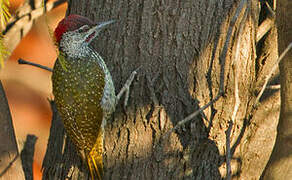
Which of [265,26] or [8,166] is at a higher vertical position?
[265,26]

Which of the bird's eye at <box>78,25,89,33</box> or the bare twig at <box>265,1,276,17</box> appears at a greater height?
the bird's eye at <box>78,25,89,33</box>

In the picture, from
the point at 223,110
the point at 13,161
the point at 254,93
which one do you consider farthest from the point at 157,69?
the point at 13,161

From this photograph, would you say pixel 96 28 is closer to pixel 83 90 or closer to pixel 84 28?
pixel 84 28

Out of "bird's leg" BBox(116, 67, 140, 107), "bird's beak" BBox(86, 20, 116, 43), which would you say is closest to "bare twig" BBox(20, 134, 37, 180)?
"bird's leg" BBox(116, 67, 140, 107)

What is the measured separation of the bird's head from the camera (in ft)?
10.8

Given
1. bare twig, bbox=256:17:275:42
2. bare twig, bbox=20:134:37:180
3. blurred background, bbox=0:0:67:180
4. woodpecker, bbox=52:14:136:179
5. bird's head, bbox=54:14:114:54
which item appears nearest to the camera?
bird's head, bbox=54:14:114:54

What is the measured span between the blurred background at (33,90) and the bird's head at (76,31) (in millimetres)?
3641

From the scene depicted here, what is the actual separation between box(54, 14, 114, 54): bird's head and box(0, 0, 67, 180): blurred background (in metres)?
3.64

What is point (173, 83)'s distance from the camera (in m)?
3.18

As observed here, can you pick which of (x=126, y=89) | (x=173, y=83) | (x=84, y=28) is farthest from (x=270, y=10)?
(x=84, y=28)

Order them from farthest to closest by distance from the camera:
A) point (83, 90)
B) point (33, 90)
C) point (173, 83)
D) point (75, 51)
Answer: point (33, 90) < point (75, 51) < point (83, 90) < point (173, 83)

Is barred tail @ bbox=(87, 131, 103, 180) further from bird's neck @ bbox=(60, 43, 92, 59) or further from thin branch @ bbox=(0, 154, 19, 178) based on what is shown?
bird's neck @ bbox=(60, 43, 92, 59)

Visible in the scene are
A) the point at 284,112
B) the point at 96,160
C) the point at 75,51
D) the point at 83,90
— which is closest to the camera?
the point at 284,112

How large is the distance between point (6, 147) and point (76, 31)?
997 mm
